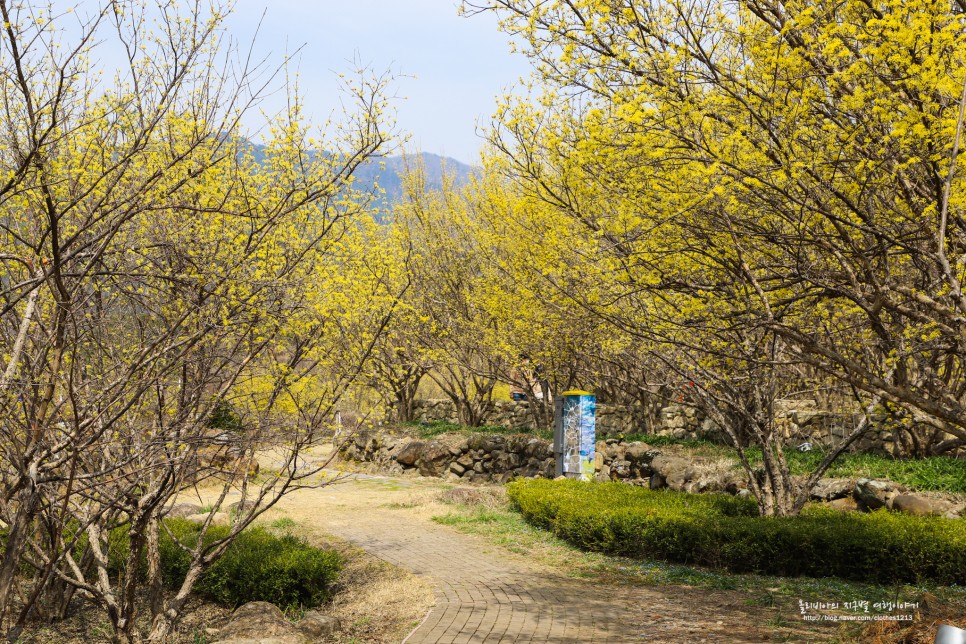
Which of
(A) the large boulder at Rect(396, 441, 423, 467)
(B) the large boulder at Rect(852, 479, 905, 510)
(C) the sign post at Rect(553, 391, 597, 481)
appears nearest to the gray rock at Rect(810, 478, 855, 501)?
(B) the large boulder at Rect(852, 479, 905, 510)

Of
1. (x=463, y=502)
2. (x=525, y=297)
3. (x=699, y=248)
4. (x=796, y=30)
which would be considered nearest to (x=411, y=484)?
(x=463, y=502)

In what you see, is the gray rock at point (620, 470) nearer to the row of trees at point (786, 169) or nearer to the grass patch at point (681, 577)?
the grass patch at point (681, 577)

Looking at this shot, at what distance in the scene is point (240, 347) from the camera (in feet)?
19.4

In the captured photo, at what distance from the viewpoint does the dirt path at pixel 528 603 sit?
5949mm

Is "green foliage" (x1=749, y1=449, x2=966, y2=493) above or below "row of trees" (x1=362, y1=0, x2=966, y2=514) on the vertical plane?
below

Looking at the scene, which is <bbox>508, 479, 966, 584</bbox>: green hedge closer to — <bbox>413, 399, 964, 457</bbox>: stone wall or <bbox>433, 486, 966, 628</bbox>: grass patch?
<bbox>433, 486, 966, 628</bbox>: grass patch

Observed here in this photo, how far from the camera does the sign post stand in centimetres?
1330

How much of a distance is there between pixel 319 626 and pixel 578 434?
739cm

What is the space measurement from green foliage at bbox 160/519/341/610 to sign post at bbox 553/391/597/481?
5.96 meters

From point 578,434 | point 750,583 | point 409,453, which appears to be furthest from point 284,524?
point 409,453

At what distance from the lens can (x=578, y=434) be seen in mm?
13336

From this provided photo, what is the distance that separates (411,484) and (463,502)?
3.49 meters

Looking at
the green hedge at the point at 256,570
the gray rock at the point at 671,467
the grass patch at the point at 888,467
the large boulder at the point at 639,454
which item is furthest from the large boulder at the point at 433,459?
the green hedge at the point at 256,570

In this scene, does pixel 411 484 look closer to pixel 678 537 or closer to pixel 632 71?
pixel 678 537
